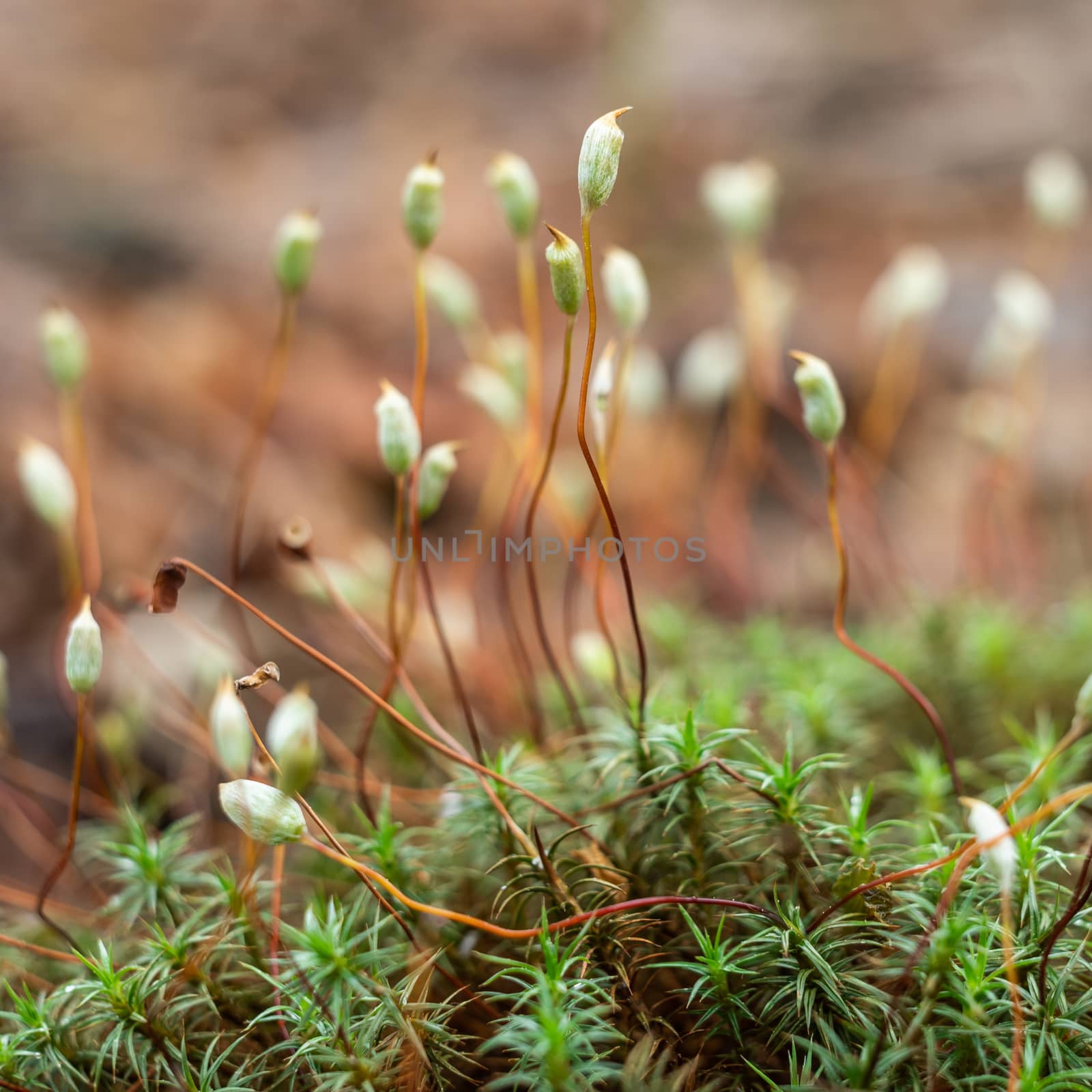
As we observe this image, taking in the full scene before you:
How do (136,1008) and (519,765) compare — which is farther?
(519,765)

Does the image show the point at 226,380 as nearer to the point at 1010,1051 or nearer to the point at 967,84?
the point at 1010,1051

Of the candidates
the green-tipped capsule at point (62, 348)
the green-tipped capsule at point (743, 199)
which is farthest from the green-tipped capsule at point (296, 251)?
the green-tipped capsule at point (743, 199)

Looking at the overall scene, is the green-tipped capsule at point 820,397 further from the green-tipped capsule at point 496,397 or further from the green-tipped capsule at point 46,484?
the green-tipped capsule at point 46,484

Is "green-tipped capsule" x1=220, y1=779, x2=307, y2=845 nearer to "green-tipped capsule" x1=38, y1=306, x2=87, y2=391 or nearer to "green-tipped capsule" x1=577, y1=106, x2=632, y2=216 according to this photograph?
"green-tipped capsule" x1=577, y1=106, x2=632, y2=216

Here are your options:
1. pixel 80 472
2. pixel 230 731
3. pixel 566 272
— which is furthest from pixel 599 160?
pixel 80 472

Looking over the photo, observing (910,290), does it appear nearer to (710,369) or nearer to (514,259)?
(710,369)

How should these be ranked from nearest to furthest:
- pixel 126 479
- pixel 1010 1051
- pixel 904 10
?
pixel 1010 1051 < pixel 126 479 < pixel 904 10

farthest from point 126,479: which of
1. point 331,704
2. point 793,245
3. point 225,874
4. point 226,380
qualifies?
point 793,245
